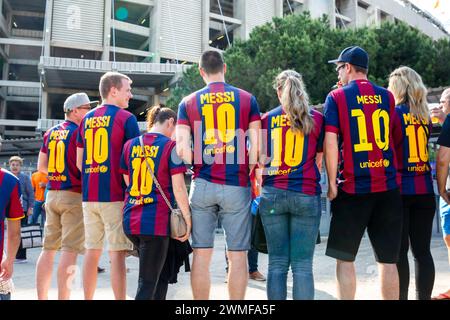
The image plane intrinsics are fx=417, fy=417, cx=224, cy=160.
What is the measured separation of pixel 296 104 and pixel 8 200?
7.48 feet

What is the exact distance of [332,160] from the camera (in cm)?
339

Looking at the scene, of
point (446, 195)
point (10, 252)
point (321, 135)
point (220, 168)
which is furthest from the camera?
point (446, 195)

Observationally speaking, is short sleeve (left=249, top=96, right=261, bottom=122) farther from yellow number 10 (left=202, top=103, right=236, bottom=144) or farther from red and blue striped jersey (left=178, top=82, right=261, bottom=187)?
yellow number 10 (left=202, top=103, right=236, bottom=144)

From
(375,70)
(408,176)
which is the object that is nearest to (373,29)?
(375,70)

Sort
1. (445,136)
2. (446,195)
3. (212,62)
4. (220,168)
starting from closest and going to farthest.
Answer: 1. (220,168)
2. (212,62)
3. (445,136)
4. (446,195)

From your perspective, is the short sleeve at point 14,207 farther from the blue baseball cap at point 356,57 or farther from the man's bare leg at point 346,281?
the blue baseball cap at point 356,57

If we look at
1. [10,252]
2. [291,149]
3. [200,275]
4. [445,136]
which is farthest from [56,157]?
[445,136]

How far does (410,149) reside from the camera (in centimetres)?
372

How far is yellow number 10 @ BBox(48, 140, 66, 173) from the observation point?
159 inches

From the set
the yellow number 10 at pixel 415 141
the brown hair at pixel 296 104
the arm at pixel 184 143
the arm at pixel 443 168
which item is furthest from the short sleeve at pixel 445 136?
the arm at pixel 184 143

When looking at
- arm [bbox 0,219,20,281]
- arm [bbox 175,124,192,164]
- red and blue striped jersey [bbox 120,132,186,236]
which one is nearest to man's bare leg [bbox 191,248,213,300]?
red and blue striped jersey [bbox 120,132,186,236]

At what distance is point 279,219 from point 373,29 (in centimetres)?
2540

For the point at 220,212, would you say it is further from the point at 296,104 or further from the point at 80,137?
the point at 80,137
